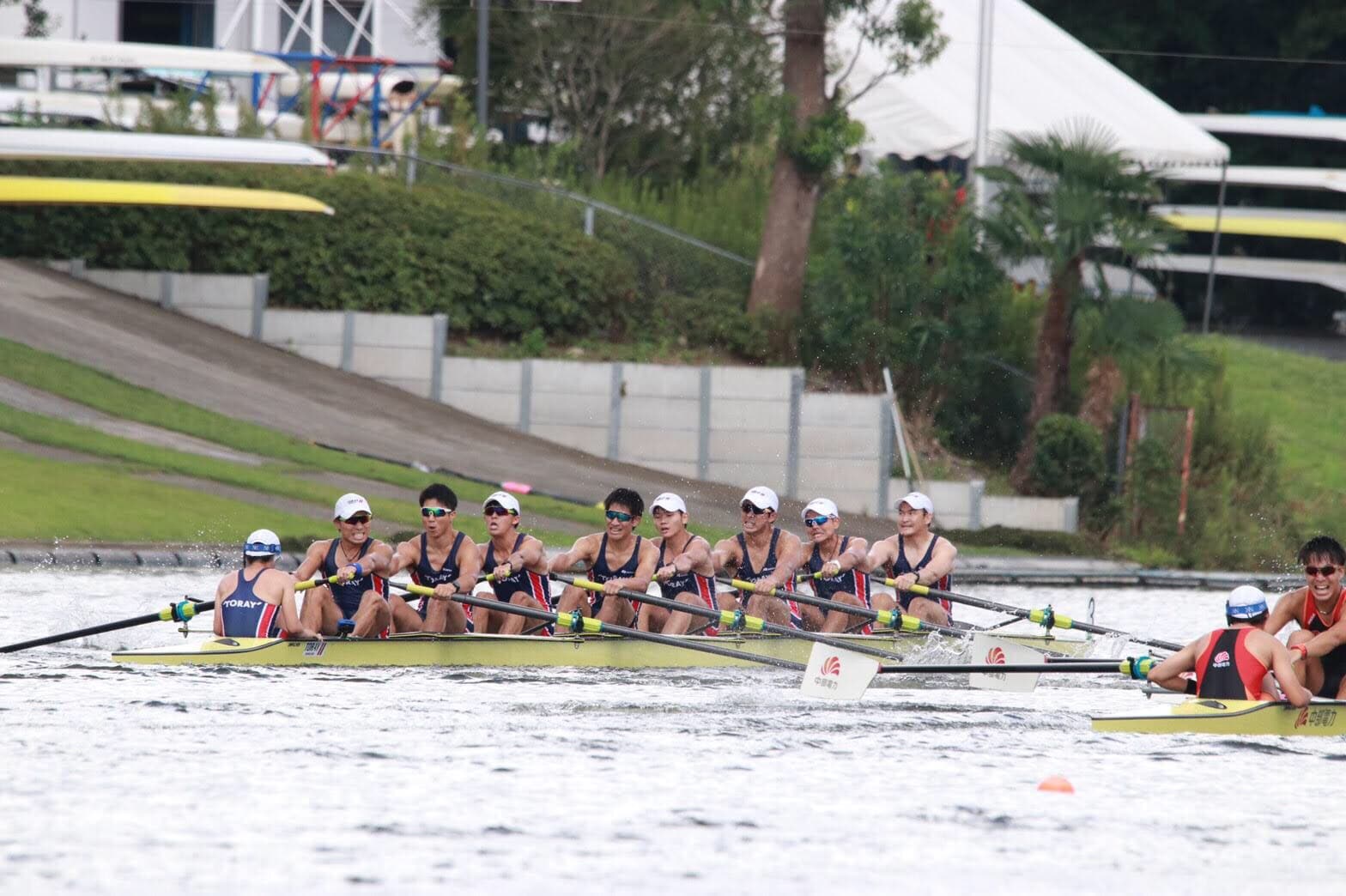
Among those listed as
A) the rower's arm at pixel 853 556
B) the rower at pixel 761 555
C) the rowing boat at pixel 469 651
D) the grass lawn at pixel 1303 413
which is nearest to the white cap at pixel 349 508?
the rowing boat at pixel 469 651

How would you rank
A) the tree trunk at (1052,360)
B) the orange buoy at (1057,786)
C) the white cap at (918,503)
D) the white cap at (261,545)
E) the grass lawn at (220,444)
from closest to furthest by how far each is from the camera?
the orange buoy at (1057,786) < the white cap at (261,545) < the white cap at (918,503) < the grass lawn at (220,444) < the tree trunk at (1052,360)

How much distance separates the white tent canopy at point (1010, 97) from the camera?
113ft

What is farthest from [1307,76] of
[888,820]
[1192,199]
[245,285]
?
[888,820]

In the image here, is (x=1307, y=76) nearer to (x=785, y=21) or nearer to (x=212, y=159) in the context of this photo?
(x=785, y=21)

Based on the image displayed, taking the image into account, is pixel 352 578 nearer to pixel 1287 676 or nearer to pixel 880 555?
pixel 880 555

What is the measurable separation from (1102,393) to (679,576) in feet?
40.7

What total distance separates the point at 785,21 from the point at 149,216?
952 centimetres

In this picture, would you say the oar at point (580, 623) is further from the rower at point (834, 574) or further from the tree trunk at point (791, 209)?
the tree trunk at point (791, 209)

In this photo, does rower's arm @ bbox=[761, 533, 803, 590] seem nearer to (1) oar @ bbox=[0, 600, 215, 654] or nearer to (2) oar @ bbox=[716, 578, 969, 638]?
(2) oar @ bbox=[716, 578, 969, 638]

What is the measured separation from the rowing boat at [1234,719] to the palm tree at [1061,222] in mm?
13621

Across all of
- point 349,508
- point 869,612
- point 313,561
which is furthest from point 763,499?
point 313,561

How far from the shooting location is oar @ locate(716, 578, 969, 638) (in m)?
16.0

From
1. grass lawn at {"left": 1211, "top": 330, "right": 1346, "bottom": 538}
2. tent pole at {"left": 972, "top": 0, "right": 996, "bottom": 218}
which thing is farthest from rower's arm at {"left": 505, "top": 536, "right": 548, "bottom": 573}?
tent pole at {"left": 972, "top": 0, "right": 996, "bottom": 218}

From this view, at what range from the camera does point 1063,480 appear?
26094mm
